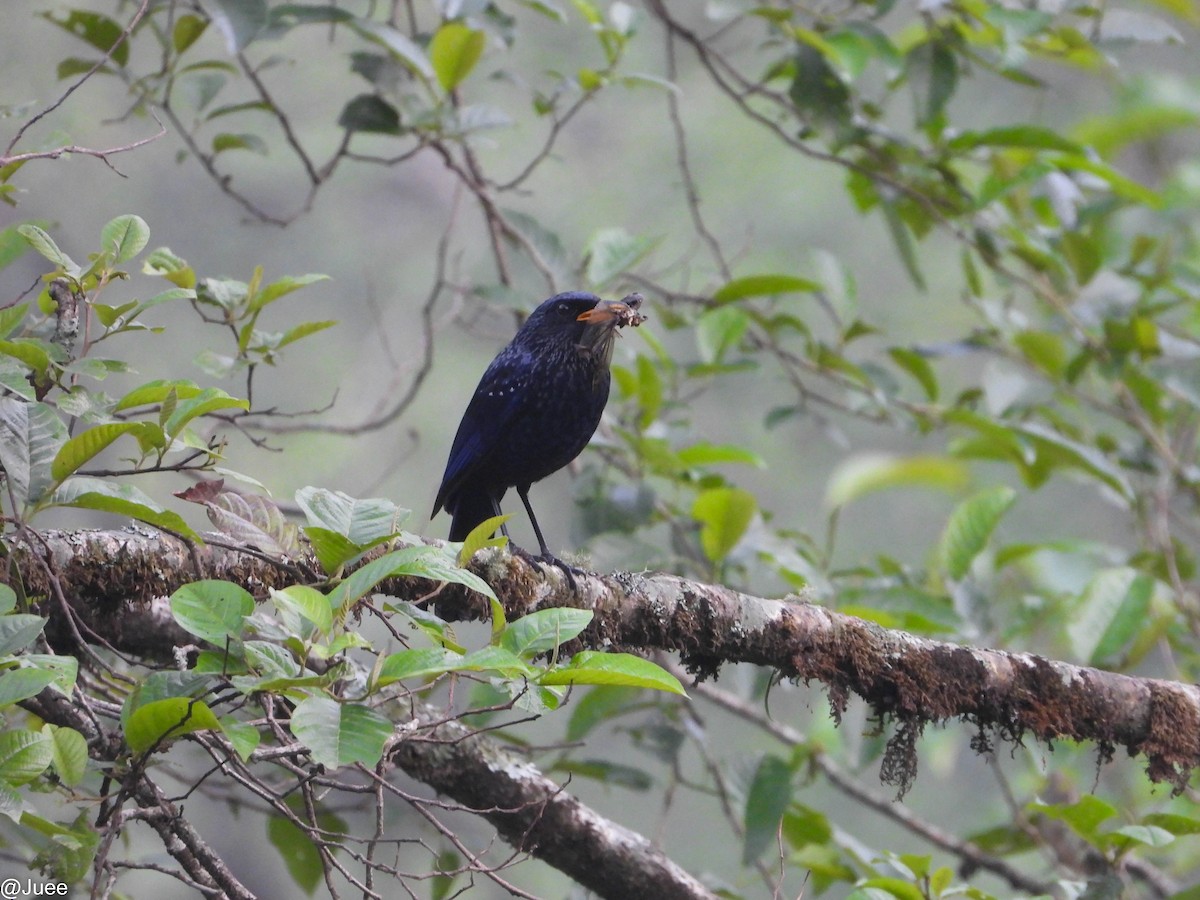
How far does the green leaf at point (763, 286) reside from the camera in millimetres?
3666

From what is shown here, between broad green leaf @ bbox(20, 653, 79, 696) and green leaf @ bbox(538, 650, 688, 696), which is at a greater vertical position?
broad green leaf @ bbox(20, 653, 79, 696)

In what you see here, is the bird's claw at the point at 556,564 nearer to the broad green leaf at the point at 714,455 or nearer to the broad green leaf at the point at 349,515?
the broad green leaf at the point at 349,515

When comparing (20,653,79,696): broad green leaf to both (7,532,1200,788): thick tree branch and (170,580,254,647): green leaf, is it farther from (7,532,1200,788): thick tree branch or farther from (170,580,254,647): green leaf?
(7,532,1200,788): thick tree branch

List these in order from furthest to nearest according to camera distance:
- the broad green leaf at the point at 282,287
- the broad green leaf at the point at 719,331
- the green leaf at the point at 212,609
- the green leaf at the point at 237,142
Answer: the broad green leaf at the point at 719,331 < the green leaf at the point at 237,142 < the broad green leaf at the point at 282,287 < the green leaf at the point at 212,609

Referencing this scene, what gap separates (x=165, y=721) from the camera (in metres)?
1.43

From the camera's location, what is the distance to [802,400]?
4238 mm

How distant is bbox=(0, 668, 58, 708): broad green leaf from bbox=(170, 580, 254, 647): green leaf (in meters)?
0.16

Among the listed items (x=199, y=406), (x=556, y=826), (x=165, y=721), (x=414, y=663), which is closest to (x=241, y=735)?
(x=165, y=721)

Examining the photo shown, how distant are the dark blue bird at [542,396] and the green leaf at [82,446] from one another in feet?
5.30

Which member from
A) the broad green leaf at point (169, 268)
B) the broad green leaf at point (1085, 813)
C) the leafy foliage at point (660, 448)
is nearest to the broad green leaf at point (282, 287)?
the leafy foliage at point (660, 448)

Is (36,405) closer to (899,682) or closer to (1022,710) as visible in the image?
(899,682)

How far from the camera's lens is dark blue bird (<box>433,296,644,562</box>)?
3217 mm

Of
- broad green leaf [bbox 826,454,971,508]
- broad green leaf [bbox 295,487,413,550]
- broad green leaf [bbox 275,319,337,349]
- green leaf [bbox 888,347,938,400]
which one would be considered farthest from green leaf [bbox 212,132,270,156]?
broad green leaf [bbox 826,454,971,508]

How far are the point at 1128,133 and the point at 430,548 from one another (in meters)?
5.11
